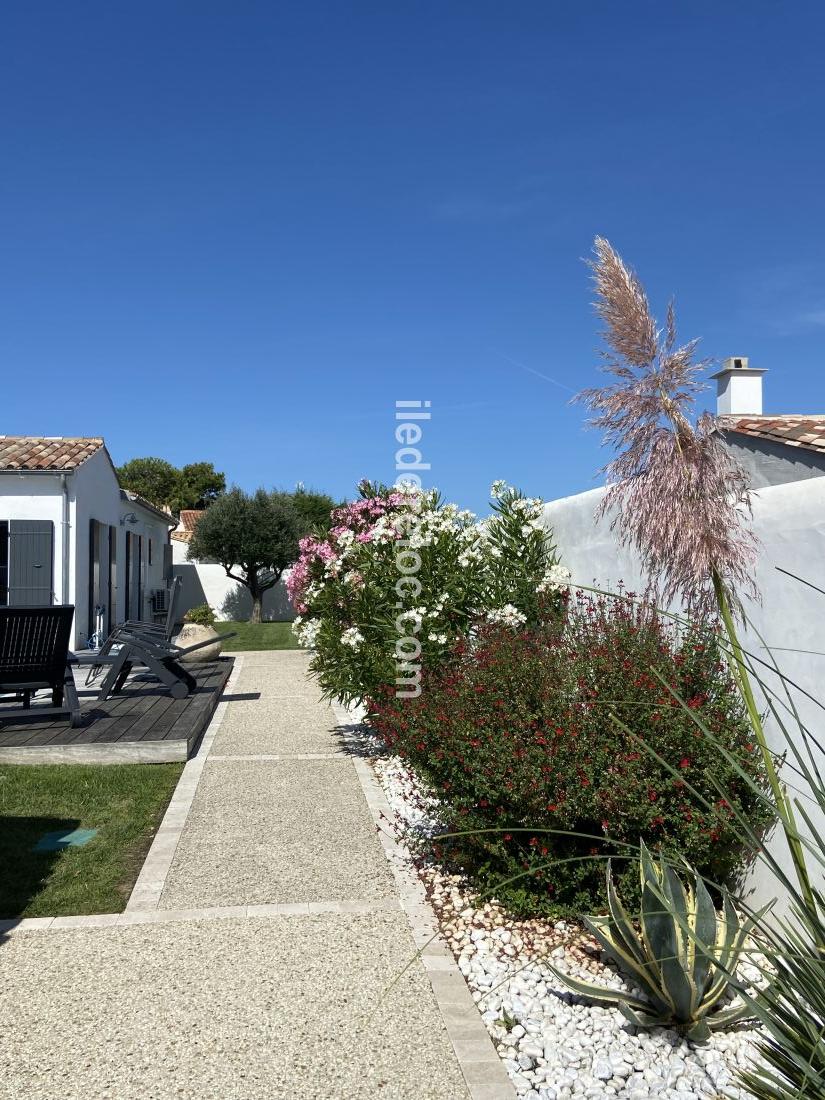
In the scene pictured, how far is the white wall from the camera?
30.1 meters

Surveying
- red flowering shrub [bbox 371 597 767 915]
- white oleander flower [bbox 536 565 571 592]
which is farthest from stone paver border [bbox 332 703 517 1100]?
white oleander flower [bbox 536 565 571 592]

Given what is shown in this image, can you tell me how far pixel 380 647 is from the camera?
7.40m

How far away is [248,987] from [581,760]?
5.49 feet

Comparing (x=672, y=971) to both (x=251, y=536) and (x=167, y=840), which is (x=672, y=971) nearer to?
(x=167, y=840)

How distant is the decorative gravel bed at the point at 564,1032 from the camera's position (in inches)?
106

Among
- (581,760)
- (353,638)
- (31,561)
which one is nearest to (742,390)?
(353,638)

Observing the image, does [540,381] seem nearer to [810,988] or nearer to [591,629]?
[810,988]

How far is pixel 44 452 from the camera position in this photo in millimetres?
14031

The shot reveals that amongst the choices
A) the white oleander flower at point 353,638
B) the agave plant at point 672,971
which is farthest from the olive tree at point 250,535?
the agave plant at point 672,971

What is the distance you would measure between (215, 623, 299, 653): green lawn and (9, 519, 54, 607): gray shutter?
205 inches

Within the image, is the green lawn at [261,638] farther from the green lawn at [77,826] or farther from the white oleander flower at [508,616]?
the white oleander flower at [508,616]

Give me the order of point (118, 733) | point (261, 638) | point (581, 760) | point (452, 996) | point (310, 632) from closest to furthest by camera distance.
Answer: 1. point (452, 996)
2. point (581, 760)
3. point (118, 733)
4. point (310, 632)
5. point (261, 638)

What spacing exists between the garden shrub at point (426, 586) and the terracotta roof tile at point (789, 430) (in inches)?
122

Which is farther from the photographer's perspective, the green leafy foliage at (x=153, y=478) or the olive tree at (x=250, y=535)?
the green leafy foliage at (x=153, y=478)
